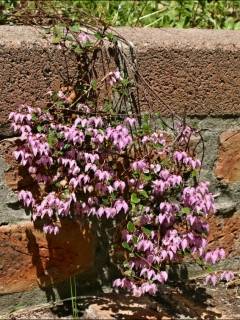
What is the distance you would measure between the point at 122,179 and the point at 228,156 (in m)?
0.46

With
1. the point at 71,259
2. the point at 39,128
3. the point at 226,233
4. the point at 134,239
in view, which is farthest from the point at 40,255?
the point at 226,233

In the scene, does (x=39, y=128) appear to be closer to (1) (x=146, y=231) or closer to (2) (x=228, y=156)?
(1) (x=146, y=231)

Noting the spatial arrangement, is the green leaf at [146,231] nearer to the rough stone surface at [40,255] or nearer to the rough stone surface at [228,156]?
the rough stone surface at [40,255]

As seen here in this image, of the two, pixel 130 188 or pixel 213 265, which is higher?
pixel 130 188

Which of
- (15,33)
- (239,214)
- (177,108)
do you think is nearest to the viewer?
(15,33)

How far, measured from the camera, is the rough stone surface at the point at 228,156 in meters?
2.73

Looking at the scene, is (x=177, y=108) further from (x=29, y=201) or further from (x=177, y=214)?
(x=29, y=201)

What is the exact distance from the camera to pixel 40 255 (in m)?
2.57

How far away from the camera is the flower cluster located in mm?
2422

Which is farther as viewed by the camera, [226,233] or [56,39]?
[226,233]

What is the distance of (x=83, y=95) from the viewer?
96.9 inches

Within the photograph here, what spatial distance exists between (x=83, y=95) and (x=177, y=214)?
0.54 m

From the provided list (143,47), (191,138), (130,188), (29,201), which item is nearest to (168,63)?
(143,47)

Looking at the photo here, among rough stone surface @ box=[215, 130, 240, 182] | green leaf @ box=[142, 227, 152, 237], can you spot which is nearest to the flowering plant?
green leaf @ box=[142, 227, 152, 237]
